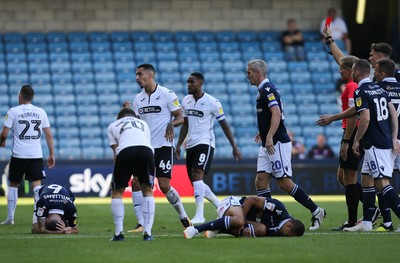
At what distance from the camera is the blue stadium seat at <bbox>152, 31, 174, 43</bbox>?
30.7 m

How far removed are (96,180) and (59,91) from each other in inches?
216

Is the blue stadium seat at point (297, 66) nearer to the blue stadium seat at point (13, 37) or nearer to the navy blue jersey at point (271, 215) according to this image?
the blue stadium seat at point (13, 37)

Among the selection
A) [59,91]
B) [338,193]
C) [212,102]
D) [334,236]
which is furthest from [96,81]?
[334,236]

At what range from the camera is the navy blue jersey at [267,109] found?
1362 cm

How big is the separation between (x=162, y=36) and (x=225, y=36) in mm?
1896

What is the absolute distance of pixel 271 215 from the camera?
12.4 m

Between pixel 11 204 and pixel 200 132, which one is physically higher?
pixel 200 132

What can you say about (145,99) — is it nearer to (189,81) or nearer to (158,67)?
(189,81)

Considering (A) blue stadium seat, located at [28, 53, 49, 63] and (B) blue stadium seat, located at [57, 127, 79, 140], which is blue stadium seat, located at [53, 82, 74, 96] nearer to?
(A) blue stadium seat, located at [28, 53, 49, 63]

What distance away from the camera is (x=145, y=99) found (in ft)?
47.7

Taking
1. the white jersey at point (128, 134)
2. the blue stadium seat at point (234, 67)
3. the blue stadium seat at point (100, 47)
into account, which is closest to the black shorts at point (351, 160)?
the white jersey at point (128, 134)

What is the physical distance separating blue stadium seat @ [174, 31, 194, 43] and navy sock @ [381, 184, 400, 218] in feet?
59.3

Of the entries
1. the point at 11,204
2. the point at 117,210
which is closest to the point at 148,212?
the point at 117,210

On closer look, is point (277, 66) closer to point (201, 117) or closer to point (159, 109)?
point (201, 117)
